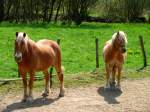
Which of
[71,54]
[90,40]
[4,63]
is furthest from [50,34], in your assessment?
[4,63]

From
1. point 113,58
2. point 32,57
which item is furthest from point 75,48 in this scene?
point 32,57

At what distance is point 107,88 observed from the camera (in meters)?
13.1

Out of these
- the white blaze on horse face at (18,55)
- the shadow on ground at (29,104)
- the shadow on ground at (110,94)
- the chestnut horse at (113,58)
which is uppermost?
the white blaze on horse face at (18,55)

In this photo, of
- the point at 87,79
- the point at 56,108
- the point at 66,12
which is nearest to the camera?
the point at 56,108

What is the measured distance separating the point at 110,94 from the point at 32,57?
276 centimetres

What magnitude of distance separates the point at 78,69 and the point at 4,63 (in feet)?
9.13

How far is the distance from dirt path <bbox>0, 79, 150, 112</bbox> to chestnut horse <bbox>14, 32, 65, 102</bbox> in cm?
37

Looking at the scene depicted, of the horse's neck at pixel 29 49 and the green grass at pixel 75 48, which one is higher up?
the horse's neck at pixel 29 49

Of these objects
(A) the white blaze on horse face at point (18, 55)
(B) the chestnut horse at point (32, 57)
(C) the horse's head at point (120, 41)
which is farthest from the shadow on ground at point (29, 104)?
(C) the horse's head at point (120, 41)

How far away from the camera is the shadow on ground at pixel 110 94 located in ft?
38.4

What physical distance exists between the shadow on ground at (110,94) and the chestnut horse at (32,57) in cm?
120

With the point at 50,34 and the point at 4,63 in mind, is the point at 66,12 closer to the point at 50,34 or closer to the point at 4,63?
the point at 50,34

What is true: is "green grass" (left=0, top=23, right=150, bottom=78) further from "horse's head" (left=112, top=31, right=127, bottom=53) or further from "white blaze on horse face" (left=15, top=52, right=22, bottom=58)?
"white blaze on horse face" (left=15, top=52, right=22, bottom=58)

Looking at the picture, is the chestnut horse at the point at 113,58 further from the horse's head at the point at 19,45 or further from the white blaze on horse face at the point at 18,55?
the white blaze on horse face at the point at 18,55
